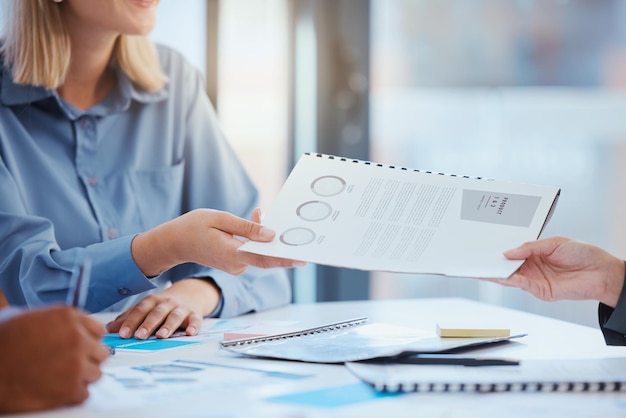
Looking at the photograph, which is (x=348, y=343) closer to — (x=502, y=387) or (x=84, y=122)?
(x=502, y=387)

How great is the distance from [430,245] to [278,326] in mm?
334

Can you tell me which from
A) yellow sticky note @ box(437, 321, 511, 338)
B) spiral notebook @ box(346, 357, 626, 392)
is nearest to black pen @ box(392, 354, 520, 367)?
spiral notebook @ box(346, 357, 626, 392)

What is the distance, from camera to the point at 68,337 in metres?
0.68

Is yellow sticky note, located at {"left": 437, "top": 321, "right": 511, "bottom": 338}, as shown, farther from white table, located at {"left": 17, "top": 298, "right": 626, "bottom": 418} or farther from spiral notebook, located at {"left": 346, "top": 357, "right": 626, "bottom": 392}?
spiral notebook, located at {"left": 346, "top": 357, "right": 626, "bottom": 392}

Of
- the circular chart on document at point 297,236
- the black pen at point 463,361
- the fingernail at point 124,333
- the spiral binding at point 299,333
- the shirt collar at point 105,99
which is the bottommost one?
the fingernail at point 124,333

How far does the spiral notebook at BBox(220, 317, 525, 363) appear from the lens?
0.88 metres

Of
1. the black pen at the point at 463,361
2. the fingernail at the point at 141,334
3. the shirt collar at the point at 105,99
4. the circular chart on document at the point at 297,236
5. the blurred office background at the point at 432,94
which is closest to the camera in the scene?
the black pen at the point at 463,361

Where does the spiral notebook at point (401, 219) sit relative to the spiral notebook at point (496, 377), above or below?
above

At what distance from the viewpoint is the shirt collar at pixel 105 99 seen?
57.6 inches

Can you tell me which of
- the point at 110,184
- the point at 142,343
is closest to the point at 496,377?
the point at 142,343

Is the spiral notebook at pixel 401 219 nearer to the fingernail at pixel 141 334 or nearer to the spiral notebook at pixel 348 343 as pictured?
the spiral notebook at pixel 348 343

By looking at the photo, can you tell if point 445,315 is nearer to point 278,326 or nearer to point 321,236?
point 278,326

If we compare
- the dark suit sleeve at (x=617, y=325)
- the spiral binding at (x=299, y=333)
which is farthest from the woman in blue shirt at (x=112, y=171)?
the dark suit sleeve at (x=617, y=325)

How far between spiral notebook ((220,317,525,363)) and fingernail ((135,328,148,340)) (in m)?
0.14
